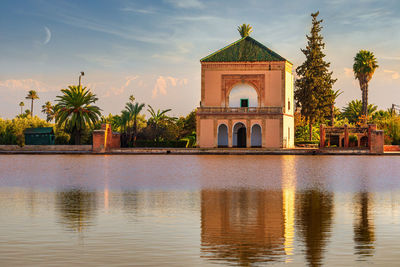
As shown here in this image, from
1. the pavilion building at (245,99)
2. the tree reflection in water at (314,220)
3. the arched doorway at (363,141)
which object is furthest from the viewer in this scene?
the pavilion building at (245,99)

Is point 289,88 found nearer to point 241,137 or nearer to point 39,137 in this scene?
point 241,137

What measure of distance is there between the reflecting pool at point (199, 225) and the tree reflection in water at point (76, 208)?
0.8 inches

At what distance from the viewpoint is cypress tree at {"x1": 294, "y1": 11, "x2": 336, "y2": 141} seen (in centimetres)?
6512

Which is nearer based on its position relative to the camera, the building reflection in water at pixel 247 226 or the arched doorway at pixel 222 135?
the building reflection in water at pixel 247 226

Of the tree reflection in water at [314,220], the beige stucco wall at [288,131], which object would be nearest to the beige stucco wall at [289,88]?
the beige stucco wall at [288,131]

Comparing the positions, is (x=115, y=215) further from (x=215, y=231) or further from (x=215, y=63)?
(x=215, y=63)

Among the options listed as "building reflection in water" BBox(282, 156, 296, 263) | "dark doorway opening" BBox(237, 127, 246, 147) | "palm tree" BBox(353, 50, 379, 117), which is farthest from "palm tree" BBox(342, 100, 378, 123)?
"building reflection in water" BBox(282, 156, 296, 263)

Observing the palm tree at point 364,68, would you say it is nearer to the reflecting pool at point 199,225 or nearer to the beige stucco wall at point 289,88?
the beige stucco wall at point 289,88

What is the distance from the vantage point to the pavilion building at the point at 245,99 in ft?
193

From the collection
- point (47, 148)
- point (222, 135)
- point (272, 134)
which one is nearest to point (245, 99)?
point (222, 135)

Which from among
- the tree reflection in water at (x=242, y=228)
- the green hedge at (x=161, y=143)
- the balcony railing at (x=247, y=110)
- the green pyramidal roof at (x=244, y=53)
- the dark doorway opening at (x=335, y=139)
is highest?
the green pyramidal roof at (x=244, y=53)

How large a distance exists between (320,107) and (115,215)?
184ft

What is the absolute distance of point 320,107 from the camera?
215 ft

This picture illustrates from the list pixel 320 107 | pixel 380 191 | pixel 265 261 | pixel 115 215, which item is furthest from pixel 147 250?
pixel 320 107
